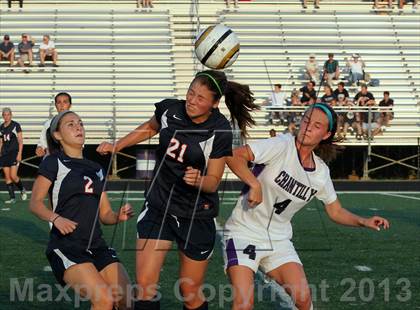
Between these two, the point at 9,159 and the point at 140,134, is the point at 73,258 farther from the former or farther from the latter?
the point at 9,159

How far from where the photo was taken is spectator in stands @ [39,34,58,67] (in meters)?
25.5

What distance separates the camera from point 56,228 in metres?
5.66

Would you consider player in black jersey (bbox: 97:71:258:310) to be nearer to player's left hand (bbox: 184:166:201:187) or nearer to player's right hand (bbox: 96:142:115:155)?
player's right hand (bbox: 96:142:115:155)

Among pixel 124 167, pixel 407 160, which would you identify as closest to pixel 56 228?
pixel 124 167

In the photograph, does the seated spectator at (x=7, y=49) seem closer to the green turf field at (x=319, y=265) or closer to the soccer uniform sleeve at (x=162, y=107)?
the green turf field at (x=319, y=265)

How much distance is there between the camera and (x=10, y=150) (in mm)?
17016

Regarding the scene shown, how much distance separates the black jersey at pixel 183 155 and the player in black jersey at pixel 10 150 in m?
11.0

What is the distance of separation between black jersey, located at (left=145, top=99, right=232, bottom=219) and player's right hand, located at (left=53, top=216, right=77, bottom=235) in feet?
2.09

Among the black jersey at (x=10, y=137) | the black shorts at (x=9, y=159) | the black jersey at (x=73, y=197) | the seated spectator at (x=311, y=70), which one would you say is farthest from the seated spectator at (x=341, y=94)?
the black jersey at (x=73, y=197)

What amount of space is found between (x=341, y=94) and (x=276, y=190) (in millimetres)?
17866

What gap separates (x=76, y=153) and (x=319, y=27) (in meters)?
22.8

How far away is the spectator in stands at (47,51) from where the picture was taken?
25.5 m

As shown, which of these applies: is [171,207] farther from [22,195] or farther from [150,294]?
[22,195]

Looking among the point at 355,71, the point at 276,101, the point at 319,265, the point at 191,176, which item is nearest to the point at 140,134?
the point at 191,176
